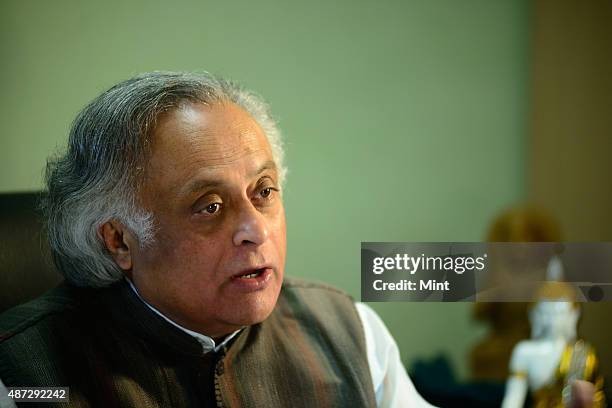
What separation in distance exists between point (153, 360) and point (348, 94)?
0.70 m

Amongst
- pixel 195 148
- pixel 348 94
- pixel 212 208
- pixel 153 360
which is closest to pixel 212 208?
pixel 212 208

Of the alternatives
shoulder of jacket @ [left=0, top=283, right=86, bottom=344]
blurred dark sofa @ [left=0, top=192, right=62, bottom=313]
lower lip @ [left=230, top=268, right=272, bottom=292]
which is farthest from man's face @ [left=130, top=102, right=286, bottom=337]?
blurred dark sofa @ [left=0, top=192, right=62, bottom=313]

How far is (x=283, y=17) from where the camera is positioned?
1606 mm

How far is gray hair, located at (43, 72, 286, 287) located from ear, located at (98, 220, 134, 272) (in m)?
0.01

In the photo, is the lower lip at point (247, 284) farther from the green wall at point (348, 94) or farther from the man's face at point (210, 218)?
the green wall at point (348, 94)

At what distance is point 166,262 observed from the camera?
1.38 meters

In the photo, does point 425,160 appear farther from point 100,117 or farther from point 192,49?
point 100,117

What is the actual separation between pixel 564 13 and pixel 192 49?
0.84 meters

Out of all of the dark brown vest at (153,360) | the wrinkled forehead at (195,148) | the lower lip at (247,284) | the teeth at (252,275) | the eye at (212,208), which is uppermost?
the wrinkled forehead at (195,148)

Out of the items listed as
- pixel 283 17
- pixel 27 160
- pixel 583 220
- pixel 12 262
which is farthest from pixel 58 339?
pixel 583 220

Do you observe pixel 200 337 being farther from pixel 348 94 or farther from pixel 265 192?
pixel 348 94

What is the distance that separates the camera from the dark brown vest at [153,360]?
4.55 feet

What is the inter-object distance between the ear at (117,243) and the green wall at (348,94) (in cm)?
26

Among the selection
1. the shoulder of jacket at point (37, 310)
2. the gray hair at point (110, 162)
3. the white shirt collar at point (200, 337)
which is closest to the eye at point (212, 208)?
the gray hair at point (110, 162)
